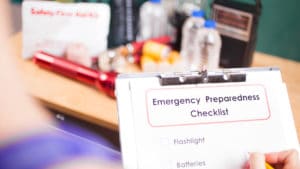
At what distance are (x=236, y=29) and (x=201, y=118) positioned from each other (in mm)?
731

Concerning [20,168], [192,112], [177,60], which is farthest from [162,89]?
[177,60]

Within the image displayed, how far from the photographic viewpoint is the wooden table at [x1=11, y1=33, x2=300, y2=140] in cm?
137

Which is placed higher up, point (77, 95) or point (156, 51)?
point (156, 51)

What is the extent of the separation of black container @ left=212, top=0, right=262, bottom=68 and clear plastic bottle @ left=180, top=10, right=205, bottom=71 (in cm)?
6

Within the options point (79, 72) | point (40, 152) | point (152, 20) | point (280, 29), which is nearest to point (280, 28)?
point (280, 29)

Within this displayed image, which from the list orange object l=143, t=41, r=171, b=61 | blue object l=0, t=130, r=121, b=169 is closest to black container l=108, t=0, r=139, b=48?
orange object l=143, t=41, r=171, b=61

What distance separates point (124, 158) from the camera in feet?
2.70

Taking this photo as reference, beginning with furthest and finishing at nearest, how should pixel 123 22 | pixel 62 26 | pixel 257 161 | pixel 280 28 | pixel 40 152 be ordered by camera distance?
pixel 280 28 < pixel 123 22 < pixel 62 26 < pixel 257 161 < pixel 40 152

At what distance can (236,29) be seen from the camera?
5.01 ft

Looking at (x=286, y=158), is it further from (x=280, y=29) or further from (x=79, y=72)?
(x=280, y=29)

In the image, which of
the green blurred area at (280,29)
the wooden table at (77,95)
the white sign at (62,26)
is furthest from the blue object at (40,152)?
the green blurred area at (280,29)

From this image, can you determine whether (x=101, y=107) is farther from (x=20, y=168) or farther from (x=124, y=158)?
(x=20, y=168)

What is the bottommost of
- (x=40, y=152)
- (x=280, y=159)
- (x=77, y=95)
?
(x=77, y=95)

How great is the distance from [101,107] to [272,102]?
625 mm
